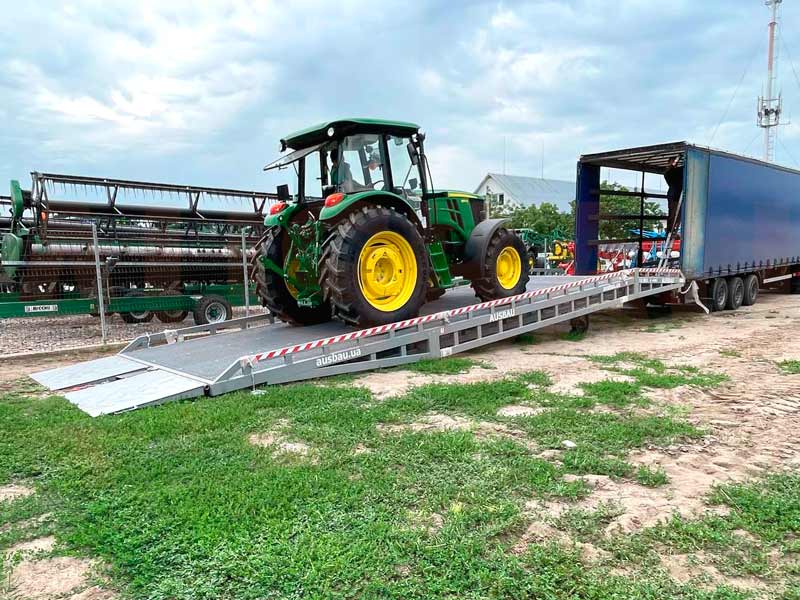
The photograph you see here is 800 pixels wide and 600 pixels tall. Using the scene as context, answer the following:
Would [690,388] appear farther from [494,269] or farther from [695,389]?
[494,269]

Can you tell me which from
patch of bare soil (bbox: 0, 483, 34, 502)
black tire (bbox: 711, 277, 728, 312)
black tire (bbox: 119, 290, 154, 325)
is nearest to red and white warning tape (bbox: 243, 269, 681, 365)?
patch of bare soil (bbox: 0, 483, 34, 502)

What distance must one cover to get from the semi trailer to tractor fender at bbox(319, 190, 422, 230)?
5599 mm

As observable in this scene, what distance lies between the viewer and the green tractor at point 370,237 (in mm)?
6410

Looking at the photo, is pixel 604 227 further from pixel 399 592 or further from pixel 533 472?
pixel 399 592

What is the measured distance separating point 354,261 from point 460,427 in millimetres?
2509

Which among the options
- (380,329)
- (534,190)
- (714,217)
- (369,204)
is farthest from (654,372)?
(534,190)

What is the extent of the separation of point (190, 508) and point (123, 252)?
28.4 feet

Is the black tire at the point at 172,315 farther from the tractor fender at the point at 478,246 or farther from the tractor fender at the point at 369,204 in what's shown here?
the tractor fender at the point at 478,246

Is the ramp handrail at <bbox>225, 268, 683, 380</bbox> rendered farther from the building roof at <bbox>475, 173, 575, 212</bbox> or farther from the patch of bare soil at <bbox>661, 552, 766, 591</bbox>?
the building roof at <bbox>475, 173, 575, 212</bbox>

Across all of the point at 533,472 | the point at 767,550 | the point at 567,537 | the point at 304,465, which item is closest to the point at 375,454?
the point at 304,465

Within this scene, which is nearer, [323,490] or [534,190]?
[323,490]

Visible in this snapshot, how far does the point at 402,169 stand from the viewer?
7.26 metres

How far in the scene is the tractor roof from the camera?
22.0ft

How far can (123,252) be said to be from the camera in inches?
412
